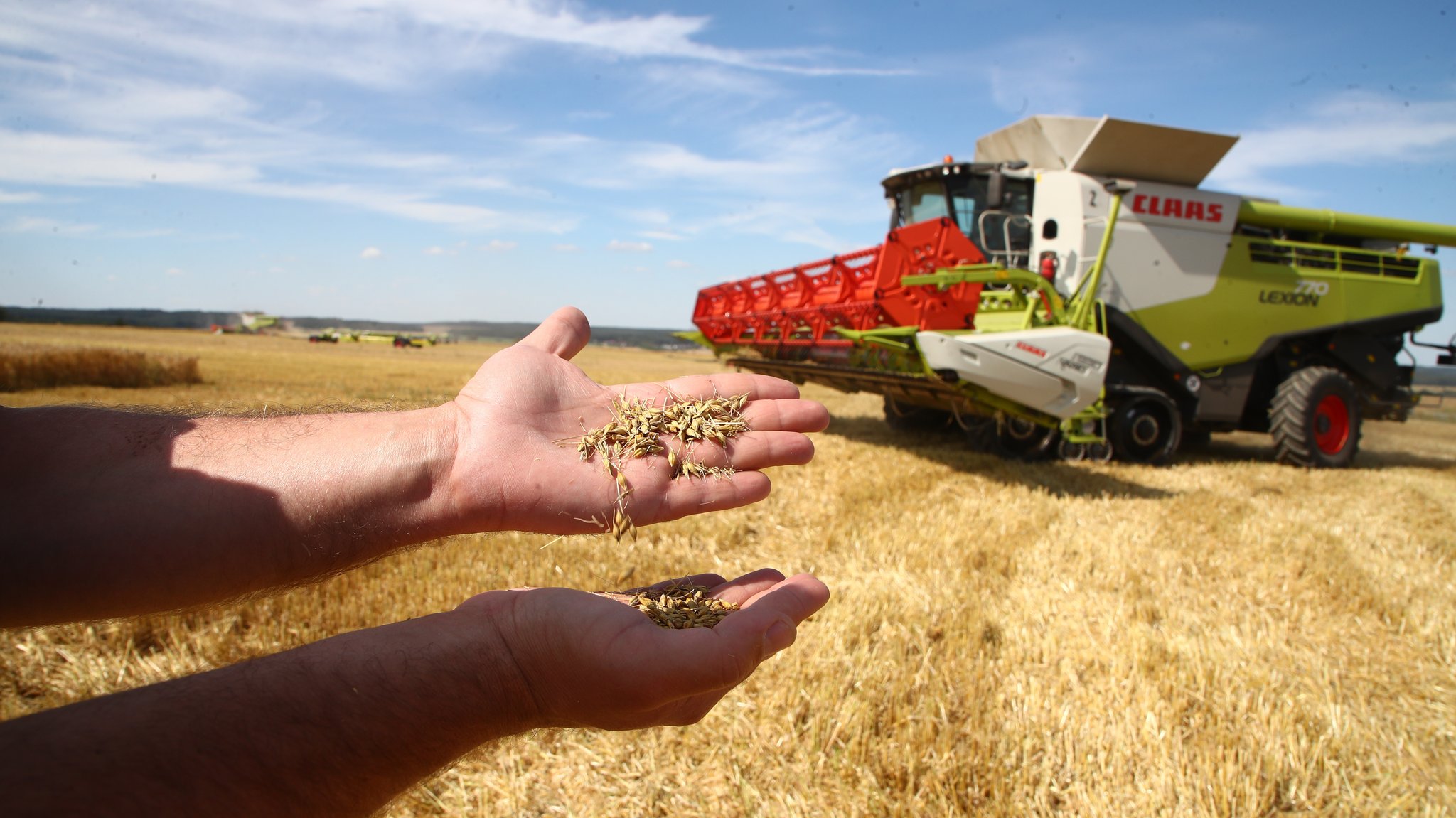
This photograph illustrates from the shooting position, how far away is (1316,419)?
27.5 ft

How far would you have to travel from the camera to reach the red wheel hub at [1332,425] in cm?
846

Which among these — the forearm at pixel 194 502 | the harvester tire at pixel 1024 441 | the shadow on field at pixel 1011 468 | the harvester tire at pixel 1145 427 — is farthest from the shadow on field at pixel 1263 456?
the forearm at pixel 194 502

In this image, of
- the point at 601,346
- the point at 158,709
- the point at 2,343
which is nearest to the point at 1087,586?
the point at 158,709

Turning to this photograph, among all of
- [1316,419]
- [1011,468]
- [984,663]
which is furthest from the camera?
[1316,419]

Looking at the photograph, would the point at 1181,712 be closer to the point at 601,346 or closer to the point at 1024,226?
the point at 1024,226

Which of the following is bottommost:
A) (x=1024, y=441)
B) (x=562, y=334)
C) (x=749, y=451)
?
(x=1024, y=441)

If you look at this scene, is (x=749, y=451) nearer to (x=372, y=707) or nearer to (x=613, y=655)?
(x=613, y=655)

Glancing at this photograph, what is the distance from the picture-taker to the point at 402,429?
75.2 inches

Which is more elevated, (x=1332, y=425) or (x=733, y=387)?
(x=733, y=387)

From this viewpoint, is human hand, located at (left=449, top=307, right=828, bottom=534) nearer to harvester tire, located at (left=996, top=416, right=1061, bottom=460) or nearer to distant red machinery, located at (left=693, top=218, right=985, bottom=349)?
distant red machinery, located at (left=693, top=218, right=985, bottom=349)

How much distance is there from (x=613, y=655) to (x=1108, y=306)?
25.0 feet

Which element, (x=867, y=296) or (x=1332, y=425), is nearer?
(x=867, y=296)

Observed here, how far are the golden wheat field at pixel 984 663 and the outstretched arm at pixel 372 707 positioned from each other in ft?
0.96

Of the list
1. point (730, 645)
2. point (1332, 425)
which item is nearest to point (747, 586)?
point (730, 645)
